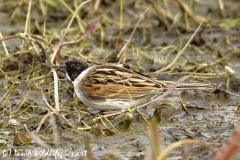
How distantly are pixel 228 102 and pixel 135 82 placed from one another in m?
1.53

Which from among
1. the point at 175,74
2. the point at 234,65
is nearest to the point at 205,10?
the point at 234,65

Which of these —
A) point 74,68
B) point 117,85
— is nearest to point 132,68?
point 74,68

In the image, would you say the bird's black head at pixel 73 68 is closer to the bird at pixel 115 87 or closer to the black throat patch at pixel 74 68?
the black throat patch at pixel 74 68

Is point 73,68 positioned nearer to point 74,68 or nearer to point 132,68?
point 74,68

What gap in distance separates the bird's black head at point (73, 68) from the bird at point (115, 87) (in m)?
0.12

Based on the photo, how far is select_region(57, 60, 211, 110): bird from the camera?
7285 mm

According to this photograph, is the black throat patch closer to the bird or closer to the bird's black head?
the bird's black head

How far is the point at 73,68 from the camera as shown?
7.80m

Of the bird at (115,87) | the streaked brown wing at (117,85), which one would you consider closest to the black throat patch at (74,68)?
the bird at (115,87)

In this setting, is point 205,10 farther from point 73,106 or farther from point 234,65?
point 73,106

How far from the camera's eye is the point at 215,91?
838 centimetres

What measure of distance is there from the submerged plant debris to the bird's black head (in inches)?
8.2

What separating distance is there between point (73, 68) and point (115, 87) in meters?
0.74

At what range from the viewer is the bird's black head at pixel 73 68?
7.76 m
